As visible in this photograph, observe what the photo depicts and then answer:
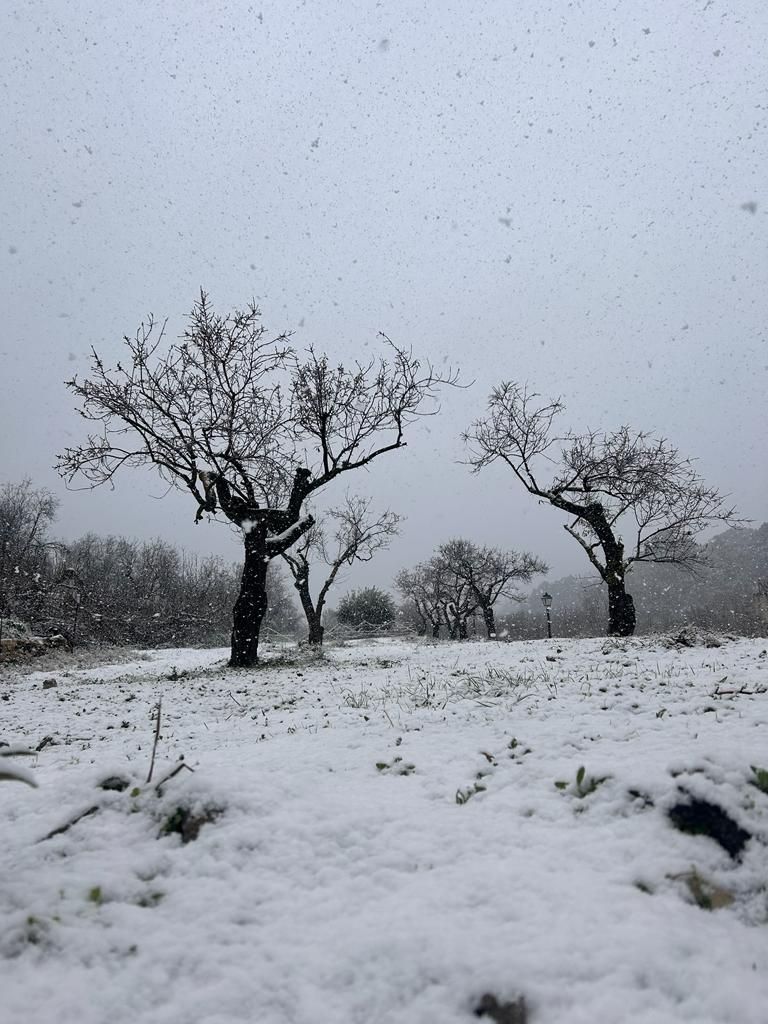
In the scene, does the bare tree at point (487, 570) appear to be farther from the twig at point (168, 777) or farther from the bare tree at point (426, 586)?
the twig at point (168, 777)

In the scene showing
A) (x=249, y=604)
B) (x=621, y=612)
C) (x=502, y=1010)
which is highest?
(x=249, y=604)

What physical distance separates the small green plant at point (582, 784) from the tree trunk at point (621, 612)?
43.8 ft

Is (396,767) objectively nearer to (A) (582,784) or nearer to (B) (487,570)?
(A) (582,784)

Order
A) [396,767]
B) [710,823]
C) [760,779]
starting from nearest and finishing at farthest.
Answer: [710,823] < [760,779] < [396,767]

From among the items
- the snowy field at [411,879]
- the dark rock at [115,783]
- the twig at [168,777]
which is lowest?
the snowy field at [411,879]

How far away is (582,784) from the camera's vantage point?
3.06 meters

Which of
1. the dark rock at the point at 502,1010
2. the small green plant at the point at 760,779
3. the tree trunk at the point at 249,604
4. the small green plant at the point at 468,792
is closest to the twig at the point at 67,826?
the small green plant at the point at 468,792

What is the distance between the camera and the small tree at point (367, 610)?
1533 inches

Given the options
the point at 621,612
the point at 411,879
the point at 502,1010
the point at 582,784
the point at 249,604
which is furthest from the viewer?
the point at 621,612

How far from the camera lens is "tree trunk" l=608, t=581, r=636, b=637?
49.6ft

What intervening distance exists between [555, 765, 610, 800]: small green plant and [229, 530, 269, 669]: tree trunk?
438 inches

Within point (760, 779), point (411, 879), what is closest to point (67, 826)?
point (411, 879)

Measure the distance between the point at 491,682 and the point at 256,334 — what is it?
10438mm

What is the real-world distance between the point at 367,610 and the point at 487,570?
9973 millimetres
